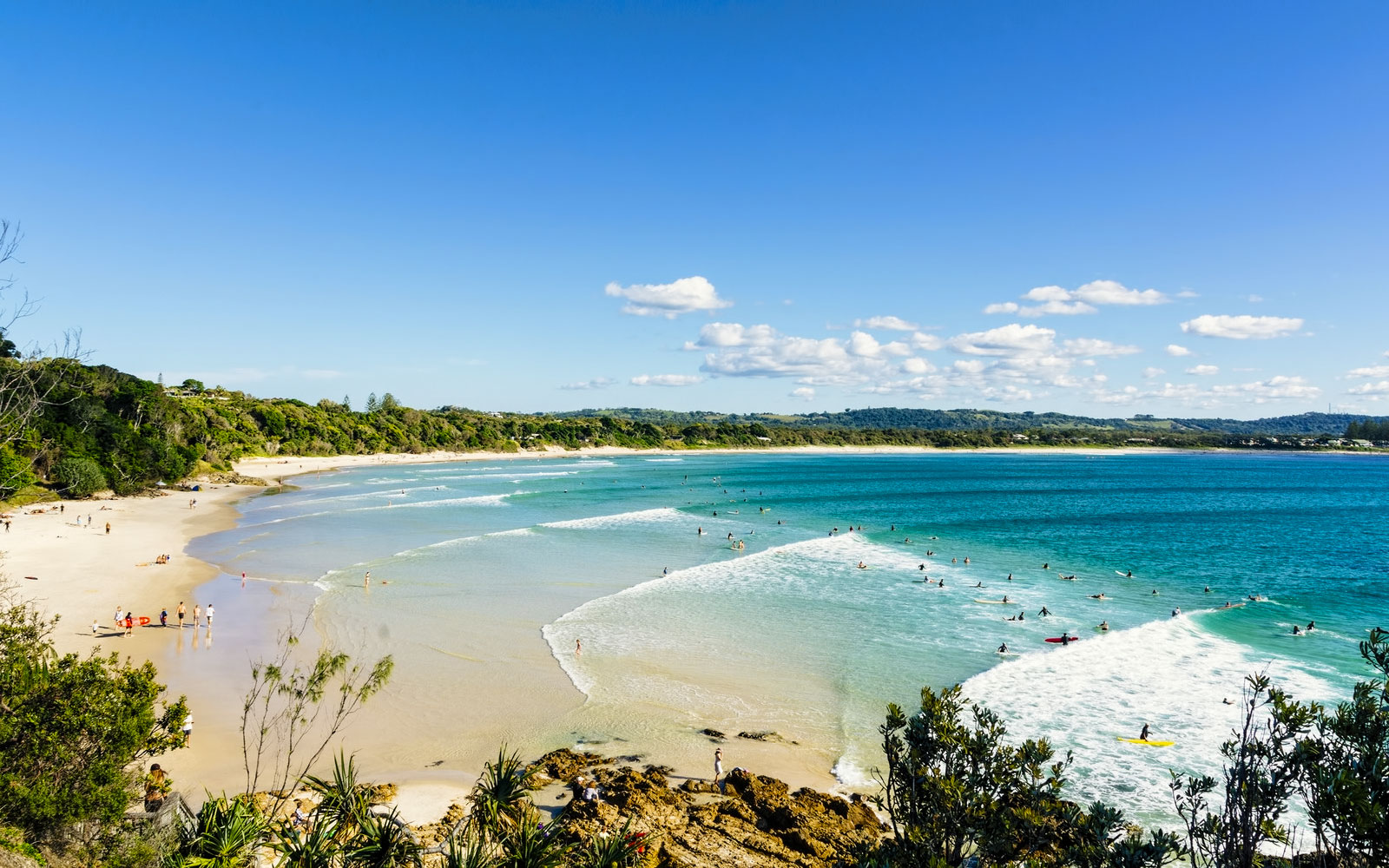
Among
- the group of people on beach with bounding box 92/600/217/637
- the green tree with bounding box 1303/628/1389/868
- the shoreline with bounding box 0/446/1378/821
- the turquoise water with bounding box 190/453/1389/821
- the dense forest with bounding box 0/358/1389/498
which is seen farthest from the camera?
the dense forest with bounding box 0/358/1389/498

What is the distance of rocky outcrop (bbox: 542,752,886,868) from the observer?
48.0ft

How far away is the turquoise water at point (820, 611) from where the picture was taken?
22812 mm

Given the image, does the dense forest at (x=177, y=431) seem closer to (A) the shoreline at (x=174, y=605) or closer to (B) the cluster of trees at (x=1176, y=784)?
(A) the shoreline at (x=174, y=605)

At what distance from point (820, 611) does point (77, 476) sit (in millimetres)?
65273

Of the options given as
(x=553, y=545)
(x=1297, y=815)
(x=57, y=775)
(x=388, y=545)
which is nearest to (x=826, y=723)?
(x=1297, y=815)

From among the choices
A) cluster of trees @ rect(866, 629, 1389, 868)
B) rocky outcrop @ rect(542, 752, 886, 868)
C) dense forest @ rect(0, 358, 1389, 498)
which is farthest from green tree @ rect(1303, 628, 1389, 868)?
dense forest @ rect(0, 358, 1389, 498)

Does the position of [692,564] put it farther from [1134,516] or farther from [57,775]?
[1134,516]

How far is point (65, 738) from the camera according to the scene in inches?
494

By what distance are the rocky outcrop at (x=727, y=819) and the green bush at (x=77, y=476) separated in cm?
6620

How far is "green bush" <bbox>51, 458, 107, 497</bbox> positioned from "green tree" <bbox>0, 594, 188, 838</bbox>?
61.5 meters

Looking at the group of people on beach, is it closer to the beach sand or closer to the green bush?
the beach sand

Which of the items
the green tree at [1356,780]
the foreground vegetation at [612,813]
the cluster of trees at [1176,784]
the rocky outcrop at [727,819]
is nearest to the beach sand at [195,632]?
the rocky outcrop at [727,819]

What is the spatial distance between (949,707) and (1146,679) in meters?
20.6

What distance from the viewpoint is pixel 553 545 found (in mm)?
52594
